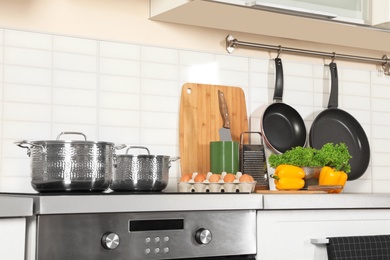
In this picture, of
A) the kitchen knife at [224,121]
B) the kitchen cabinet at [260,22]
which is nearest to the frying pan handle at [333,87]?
the kitchen cabinet at [260,22]

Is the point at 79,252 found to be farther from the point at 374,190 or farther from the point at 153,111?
the point at 374,190

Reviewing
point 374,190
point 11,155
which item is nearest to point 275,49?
point 374,190

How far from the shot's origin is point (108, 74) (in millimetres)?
2754

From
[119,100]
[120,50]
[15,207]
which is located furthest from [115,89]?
[15,207]

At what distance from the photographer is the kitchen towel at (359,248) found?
2420 millimetres

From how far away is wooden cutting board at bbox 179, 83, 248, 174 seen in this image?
285 centimetres

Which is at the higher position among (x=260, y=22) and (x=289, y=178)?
(x=260, y=22)

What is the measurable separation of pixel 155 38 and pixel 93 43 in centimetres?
26

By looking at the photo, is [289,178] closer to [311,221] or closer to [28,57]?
[311,221]

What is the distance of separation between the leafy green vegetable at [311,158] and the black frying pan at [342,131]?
14.8 inches

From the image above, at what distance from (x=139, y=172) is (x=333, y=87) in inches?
47.1

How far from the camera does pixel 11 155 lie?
2514 millimetres

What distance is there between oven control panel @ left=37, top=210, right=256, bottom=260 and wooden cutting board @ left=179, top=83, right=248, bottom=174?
0.57 metres

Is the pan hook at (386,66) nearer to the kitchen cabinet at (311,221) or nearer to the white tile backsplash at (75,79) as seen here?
the kitchen cabinet at (311,221)
